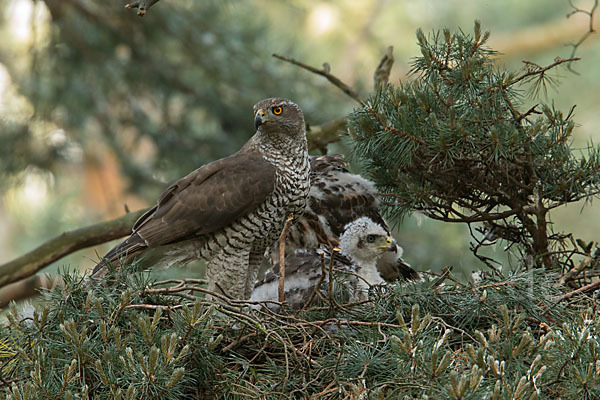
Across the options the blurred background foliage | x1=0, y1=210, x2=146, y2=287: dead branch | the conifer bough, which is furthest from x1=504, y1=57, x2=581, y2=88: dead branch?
the blurred background foliage

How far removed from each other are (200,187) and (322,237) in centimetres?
74

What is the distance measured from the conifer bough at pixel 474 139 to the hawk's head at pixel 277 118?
0.60 m

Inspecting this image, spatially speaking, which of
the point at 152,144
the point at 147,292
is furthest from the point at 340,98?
the point at 147,292

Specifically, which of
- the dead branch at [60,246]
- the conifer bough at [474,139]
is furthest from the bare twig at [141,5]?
the dead branch at [60,246]

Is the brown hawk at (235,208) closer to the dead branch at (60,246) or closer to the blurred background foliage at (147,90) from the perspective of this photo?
the dead branch at (60,246)

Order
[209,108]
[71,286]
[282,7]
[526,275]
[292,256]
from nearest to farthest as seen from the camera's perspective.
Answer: [71,286], [526,275], [292,256], [209,108], [282,7]

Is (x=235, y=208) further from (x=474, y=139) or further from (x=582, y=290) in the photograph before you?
(x=582, y=290)

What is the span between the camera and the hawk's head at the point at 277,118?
3.26 metres

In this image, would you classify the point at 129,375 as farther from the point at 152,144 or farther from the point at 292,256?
the point at 152,144

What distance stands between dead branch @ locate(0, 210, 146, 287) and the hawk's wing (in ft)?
1.57

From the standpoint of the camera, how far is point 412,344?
1763mm

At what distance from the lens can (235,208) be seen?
10.0 ft

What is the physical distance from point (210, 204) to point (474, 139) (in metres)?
1.23

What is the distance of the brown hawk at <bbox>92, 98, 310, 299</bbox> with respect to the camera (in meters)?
3.09
